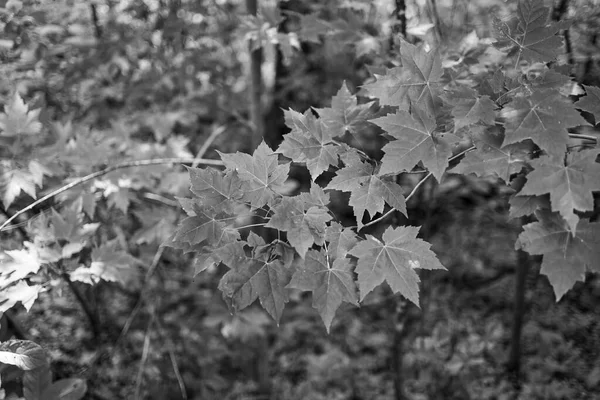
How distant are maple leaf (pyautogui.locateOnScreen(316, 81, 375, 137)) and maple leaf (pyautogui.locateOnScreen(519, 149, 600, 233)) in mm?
699

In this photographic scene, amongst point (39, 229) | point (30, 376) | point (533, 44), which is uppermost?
point (533, 44)

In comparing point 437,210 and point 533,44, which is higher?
point 533,44

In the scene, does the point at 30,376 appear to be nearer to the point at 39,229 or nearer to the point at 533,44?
the point at 39,229

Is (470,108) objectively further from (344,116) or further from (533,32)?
(344,116)

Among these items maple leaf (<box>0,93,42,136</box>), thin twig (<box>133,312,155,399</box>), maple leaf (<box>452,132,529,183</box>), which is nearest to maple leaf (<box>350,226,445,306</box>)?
maple leaf (<box>452,132,529,183</box>)

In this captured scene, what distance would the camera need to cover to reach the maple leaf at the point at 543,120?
1.33 metres

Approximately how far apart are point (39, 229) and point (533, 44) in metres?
2.13

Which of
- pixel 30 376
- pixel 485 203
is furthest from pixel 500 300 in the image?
pixel 30 376

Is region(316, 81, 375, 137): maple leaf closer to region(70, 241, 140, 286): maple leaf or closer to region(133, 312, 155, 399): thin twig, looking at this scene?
region(70, 241, 140, 286): maple leaf

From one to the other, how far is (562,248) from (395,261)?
48 cm

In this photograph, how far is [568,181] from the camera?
1303mm

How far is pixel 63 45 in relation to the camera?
3.15 m

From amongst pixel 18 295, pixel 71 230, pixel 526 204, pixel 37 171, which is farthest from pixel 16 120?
pixel 526 204

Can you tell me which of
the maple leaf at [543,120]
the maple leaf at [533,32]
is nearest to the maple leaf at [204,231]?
the maple leaf at [543,120]
